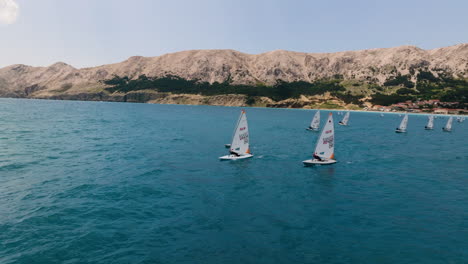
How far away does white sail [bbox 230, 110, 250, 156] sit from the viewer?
160 feet

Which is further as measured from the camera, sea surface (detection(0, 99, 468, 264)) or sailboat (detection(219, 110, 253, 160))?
sailboat (detection(219, 110, 253, 160))

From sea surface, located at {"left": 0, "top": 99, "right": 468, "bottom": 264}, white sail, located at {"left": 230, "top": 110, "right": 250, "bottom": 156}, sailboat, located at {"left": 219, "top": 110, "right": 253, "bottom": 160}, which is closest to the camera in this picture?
sea surface, located at {"left": 0, "top": 99, "right": 468, "bottom": 264}

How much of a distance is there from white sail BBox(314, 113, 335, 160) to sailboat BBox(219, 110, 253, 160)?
42.3 feet

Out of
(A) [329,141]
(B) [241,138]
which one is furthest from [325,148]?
(B) [241,138]

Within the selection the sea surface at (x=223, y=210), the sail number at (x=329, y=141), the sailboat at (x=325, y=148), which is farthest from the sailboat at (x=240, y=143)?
the sail number at (x=329, y=141)

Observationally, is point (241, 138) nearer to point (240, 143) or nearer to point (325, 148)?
point (240, 143)

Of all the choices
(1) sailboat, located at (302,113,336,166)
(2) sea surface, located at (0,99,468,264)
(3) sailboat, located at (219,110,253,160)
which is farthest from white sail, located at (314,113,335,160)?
(3) sailboat, located at (219,110,253,160)

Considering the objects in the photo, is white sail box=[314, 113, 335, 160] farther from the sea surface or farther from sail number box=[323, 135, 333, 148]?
the sea surface

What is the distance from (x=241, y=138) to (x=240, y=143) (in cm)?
112

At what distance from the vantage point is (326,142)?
48.6m

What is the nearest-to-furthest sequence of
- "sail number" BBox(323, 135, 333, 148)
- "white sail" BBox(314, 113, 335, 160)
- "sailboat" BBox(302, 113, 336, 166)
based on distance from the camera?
1. "white sail" BBox(314, 113, 335, 160)
2. "sailboat" BBox(302, 113, 336, 166)
3. "sail number" BBox(323, 135, 333, 148)

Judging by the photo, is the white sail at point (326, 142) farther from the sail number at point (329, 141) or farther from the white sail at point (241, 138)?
the white sail at point (241, 138)

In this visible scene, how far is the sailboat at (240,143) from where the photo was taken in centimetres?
4919

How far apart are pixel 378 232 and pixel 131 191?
26.1 metres
